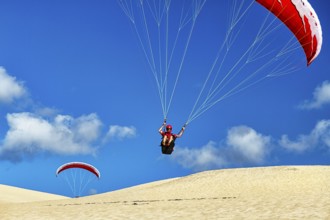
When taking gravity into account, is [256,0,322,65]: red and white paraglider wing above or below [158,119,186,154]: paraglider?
above

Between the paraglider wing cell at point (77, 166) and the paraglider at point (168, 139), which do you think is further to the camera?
the paraglider wing cell at point (77, 166)

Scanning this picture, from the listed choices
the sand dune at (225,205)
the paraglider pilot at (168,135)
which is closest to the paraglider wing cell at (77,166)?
the sand dune at (225,205)

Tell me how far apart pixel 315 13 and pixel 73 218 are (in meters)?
11.8

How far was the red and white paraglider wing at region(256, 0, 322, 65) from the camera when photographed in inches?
701

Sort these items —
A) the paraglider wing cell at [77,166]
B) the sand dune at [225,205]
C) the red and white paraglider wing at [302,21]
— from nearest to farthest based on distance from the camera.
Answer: the sand dune at [225,205], the red and white paraglider wing at [302,21], the paraglider wing cell at [77,166]

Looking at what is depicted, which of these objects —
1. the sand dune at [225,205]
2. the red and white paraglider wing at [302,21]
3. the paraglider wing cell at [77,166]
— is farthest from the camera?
the paraglider wing cell at [77,166]

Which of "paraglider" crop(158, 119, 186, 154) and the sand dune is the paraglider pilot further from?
the sand dune

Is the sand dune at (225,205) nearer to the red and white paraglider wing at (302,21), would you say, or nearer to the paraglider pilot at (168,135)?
the paraglider pilot at (168,135)

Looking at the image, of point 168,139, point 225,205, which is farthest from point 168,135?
point 225,205

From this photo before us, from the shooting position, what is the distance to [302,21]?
18.2 meters

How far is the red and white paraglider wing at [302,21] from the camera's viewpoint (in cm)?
1781

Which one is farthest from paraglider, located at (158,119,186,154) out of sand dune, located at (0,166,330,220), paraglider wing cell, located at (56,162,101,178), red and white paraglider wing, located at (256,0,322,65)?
paraglider wing cell, located at (56,162,101,178)

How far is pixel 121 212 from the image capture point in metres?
16.9

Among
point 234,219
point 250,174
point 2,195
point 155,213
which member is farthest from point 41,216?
point 2,195
